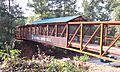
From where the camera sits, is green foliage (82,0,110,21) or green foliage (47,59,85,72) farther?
green foliage (82,0,110,21)

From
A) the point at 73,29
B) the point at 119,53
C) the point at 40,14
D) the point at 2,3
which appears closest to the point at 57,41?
the point at 73,29

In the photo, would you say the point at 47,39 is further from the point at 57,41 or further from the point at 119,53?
the point at 119,53

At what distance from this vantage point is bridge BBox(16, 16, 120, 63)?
9180 mm

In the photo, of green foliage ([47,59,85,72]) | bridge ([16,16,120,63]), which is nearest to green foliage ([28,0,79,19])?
bridge ([16,16,120,63])

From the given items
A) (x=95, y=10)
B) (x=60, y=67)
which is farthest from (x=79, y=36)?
(x=95, y=10)

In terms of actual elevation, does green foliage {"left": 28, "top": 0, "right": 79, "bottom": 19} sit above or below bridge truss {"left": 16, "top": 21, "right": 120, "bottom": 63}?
above

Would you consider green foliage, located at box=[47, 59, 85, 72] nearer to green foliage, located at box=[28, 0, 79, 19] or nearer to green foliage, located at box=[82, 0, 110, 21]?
green foliage, located at box=[28, 0, 79, 19]

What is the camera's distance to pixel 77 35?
14.9 meters

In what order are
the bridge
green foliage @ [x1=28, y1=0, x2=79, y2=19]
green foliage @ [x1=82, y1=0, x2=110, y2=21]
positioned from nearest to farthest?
the bridge, green foliage @ [x1=28, y1=0, x2=79, y2=19], green foliage @ [x1=82, y1=0, x2=110, y2=21]

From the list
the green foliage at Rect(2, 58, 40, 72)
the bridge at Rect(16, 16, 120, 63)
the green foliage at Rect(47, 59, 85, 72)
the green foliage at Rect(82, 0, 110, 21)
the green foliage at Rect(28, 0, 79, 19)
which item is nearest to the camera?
the green foliage at Rect(2, 58, 40, 72)

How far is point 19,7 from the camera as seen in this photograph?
2581cm

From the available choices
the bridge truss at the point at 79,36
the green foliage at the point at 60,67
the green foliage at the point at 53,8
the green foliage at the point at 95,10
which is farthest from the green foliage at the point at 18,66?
the green foliage at the point at 95,10

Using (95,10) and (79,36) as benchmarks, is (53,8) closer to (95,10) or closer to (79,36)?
(95,10)

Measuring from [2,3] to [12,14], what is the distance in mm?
1755
